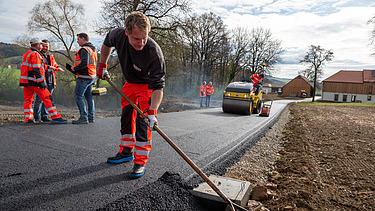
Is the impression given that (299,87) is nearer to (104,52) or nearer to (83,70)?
(83,70)

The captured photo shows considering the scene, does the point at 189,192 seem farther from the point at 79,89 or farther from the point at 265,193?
the point at 79,89

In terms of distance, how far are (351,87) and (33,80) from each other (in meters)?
62.4

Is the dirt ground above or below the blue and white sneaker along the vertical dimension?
below

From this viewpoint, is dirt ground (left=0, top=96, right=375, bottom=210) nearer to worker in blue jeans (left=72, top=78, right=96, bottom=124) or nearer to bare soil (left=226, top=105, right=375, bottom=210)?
bare soil (left=226, top=105, right=375, bottom=210)

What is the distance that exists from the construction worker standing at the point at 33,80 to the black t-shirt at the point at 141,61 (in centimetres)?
334

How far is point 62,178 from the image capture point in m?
2.51

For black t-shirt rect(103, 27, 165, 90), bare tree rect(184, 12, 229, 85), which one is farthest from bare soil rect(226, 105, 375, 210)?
bare tree rect(184, 12, 229, 85)

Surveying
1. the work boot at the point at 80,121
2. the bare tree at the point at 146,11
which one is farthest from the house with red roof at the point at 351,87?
the work boot at the point at 80,121

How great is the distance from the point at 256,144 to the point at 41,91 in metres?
5.17

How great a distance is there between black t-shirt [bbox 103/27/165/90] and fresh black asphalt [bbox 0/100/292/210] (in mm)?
1148

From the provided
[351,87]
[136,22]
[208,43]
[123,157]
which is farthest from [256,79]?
[351,87]

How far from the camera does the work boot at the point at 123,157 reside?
10.1 feet

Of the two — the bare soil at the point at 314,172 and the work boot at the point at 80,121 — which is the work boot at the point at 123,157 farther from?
the work boot at the point at 80,121

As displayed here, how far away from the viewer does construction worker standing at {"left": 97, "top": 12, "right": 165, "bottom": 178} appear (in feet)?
8.37
